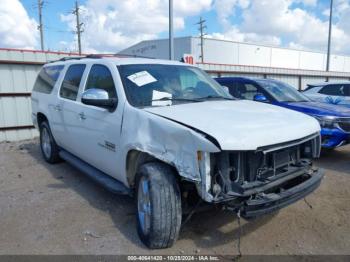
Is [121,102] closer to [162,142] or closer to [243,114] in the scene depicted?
[162,142]

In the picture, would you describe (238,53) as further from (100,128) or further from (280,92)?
(100,128)

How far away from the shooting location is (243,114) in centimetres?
323

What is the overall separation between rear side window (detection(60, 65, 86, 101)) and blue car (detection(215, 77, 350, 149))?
3537 mm

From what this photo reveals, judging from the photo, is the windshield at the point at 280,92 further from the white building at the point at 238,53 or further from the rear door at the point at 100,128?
the white building at the point at 238,53

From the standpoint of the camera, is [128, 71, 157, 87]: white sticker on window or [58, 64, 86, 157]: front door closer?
[128, 71, 157, 87]: white sticker on window

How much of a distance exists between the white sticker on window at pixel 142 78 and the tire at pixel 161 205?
1105 millimetres

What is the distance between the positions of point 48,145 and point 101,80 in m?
2.68

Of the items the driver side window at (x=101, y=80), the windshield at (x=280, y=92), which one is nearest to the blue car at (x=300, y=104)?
the windshield at (x=280, y=92)

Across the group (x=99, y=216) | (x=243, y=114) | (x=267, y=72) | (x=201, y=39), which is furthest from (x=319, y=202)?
(x=201, y=39)

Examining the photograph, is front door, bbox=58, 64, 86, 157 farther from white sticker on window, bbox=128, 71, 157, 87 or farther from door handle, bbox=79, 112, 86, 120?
white sticker on window, bbox=128, 71, 157, 87

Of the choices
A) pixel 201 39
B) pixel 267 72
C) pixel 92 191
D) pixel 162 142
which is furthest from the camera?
pixel 201 39

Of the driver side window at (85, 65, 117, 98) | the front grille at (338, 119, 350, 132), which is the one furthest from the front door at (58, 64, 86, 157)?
the front grille at (338, 119, 350, 132)

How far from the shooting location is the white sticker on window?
12.2 ft

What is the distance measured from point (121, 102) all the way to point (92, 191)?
A: 1.82m
